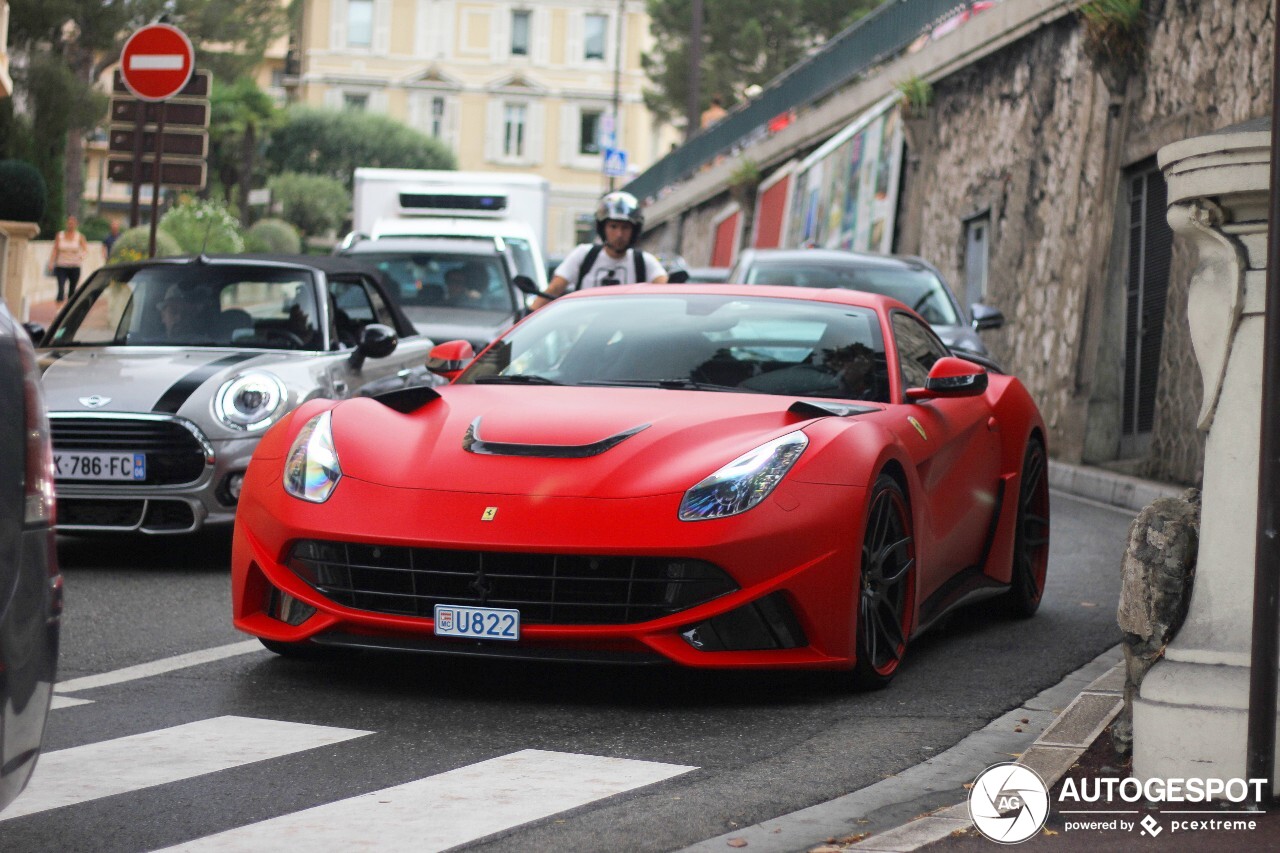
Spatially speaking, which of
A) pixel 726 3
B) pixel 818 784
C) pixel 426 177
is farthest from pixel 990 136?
pixel 726 3

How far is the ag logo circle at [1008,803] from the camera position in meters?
3.99

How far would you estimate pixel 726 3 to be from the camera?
208 feet

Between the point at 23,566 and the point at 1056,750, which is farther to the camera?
the point at 1056,750

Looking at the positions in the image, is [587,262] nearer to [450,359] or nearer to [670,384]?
[450,359]

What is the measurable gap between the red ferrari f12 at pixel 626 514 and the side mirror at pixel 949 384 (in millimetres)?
11

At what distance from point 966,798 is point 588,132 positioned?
273 ft

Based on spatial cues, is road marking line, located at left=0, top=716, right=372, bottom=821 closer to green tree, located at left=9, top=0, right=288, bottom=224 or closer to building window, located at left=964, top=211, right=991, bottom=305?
building window, located at left=964, top=211, right=991, bottom=305

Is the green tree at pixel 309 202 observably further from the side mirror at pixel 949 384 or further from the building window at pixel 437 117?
the side mirror at pixel 949 384

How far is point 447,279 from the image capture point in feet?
52.7

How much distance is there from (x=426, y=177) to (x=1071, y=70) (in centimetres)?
758

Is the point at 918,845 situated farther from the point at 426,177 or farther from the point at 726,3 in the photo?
the point at 726,3

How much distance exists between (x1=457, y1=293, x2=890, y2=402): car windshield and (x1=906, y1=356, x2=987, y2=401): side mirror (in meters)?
0.12

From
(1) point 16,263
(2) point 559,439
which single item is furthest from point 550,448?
(1) point 16,263

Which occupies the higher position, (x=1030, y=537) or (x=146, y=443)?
(x=146, y=443)
